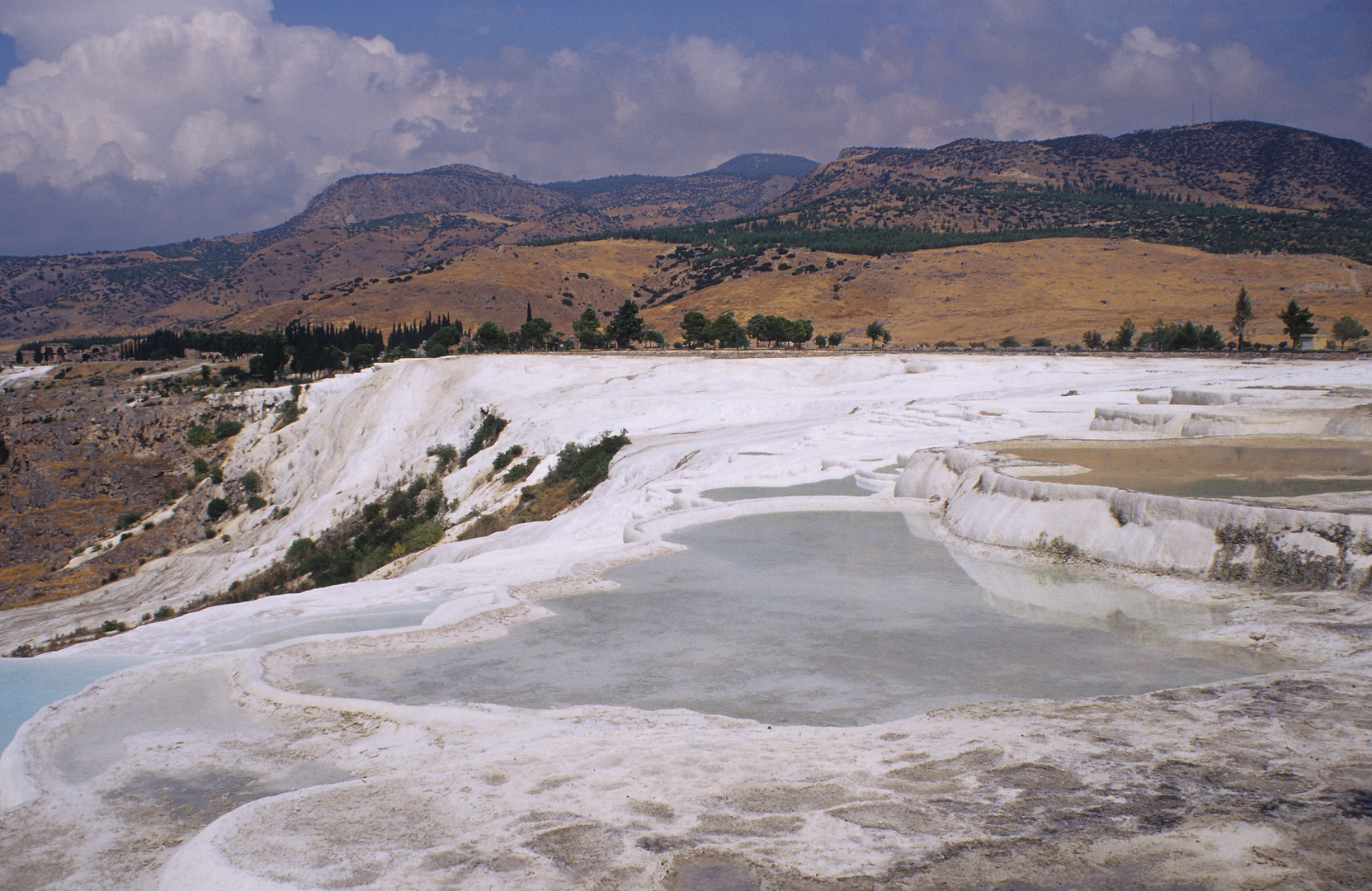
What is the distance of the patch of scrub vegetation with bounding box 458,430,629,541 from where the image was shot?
21.0 meters

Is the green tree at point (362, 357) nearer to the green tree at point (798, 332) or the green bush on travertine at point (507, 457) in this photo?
the green tree at point (798, 332)

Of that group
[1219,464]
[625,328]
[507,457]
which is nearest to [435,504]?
[507,457]

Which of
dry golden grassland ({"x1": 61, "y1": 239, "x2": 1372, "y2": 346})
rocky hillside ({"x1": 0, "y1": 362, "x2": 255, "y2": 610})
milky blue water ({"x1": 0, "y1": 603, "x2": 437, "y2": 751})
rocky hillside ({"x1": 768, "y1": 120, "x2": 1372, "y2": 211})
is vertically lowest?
rocky hillside ({"x1": 0, "y1": 362, "x2": 255, "y2": 610})

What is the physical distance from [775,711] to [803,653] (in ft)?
4.63

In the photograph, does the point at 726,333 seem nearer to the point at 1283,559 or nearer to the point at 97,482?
the point at 97,482

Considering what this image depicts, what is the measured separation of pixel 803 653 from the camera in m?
7.96

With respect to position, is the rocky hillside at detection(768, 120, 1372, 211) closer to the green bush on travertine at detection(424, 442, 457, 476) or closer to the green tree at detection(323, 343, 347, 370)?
the green tree at detection(323, 343, 347, 370)

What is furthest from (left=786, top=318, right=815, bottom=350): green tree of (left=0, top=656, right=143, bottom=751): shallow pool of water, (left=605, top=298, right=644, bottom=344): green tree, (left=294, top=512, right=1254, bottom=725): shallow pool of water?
(left=0, top=656, right=143, bottom=751): shallow pool of water

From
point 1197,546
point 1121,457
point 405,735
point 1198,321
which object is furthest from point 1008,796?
point 1198,321

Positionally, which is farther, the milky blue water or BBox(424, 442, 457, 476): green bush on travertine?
BBox(424, 442, 457, 476): green bush on travertine

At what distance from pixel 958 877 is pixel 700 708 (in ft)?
9.42

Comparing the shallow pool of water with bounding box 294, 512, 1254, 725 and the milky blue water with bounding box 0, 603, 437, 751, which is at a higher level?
the shallow pool of water with bounding box 294, 512, 1254, 725

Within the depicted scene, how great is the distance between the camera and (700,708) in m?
6.69

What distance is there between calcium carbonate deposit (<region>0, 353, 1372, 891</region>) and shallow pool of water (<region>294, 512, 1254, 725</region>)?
5 cm
